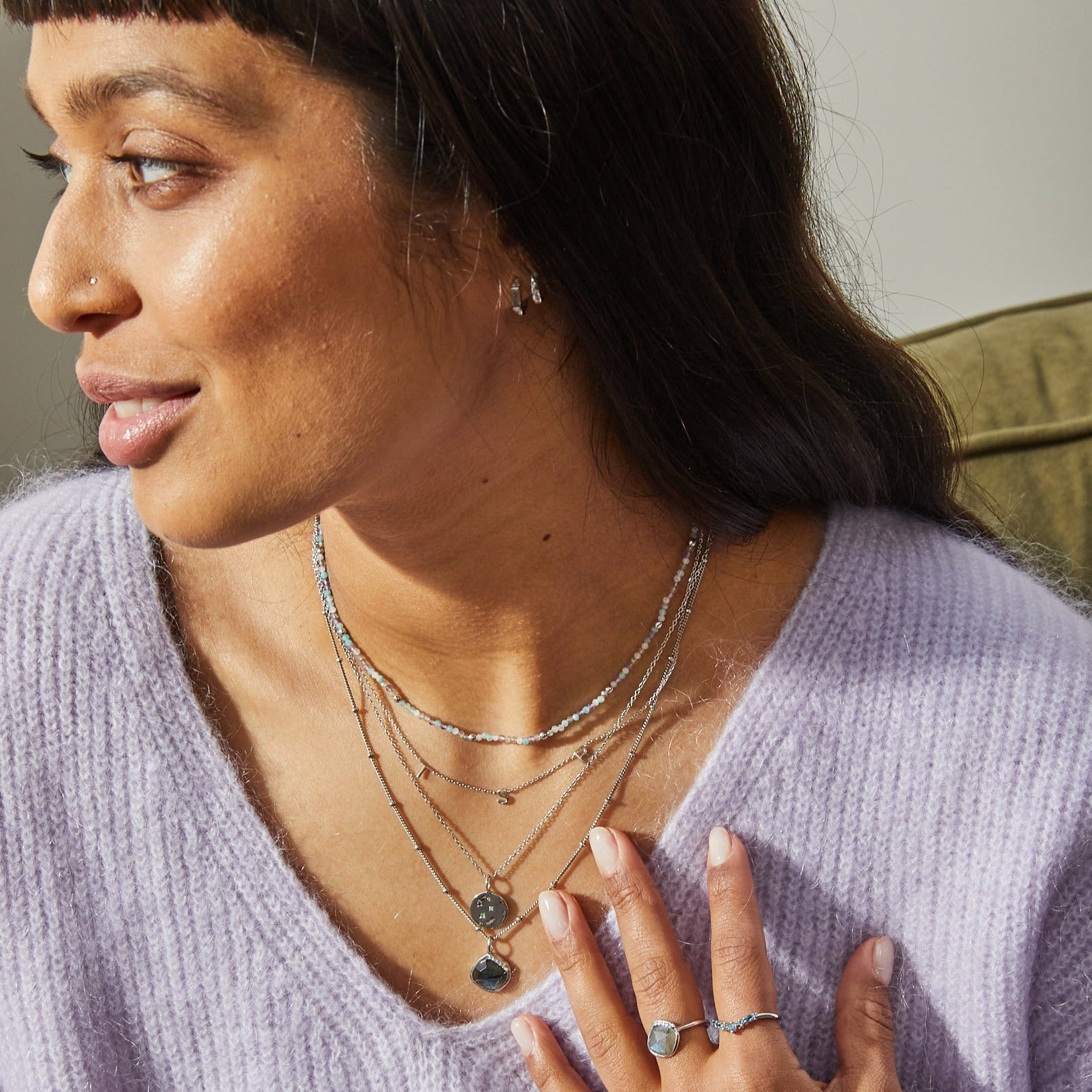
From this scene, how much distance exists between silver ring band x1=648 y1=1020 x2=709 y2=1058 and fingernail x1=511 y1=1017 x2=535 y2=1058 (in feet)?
0.32

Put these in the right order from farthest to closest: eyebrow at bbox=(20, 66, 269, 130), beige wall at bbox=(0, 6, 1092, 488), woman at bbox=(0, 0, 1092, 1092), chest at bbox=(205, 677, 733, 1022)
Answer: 1. beige wall at bbox=(0, 6, 1092, 488)
2. chest at bbox=(205, 677, 733, 1022)
3. woman at bbox=(0, 0, 1092, 1092)
4. eyebrow at bbox=(20, 66, 269, 130)

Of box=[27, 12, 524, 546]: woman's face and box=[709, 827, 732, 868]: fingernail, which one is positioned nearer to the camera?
box=[27, 12, 524, 546]: woman's face

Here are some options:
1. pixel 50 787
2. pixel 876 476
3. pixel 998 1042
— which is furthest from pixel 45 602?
pixel 998 1042

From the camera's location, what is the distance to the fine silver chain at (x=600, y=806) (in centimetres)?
104

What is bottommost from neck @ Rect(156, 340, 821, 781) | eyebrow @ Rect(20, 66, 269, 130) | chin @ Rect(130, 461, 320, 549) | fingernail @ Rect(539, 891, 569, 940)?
fingernail @ Rect(539, 891, 569, 940)

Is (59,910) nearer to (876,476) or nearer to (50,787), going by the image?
(50,787)

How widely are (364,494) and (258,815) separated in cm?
30

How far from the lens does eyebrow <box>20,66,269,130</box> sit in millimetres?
736

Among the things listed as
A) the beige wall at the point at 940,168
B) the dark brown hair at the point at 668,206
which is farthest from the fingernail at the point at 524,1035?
the beige wall at the point at 940,168

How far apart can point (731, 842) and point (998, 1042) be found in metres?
0.29

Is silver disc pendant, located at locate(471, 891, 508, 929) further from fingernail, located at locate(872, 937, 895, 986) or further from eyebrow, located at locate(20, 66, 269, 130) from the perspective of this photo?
eyebrow, located at locate(20, 66, 269, 130)

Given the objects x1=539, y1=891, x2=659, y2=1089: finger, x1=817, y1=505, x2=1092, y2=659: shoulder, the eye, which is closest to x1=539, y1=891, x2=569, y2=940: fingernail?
x1=539, y1=891, x2=659, y2=1089: finger

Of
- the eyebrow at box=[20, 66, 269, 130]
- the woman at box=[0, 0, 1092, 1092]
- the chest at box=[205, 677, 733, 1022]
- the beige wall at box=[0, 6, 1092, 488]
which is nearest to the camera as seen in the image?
the eyebrow at box=[20, 66, 269, 130]

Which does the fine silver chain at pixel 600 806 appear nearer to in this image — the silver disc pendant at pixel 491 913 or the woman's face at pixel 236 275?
the silver disc pendant at pixel 491 913
